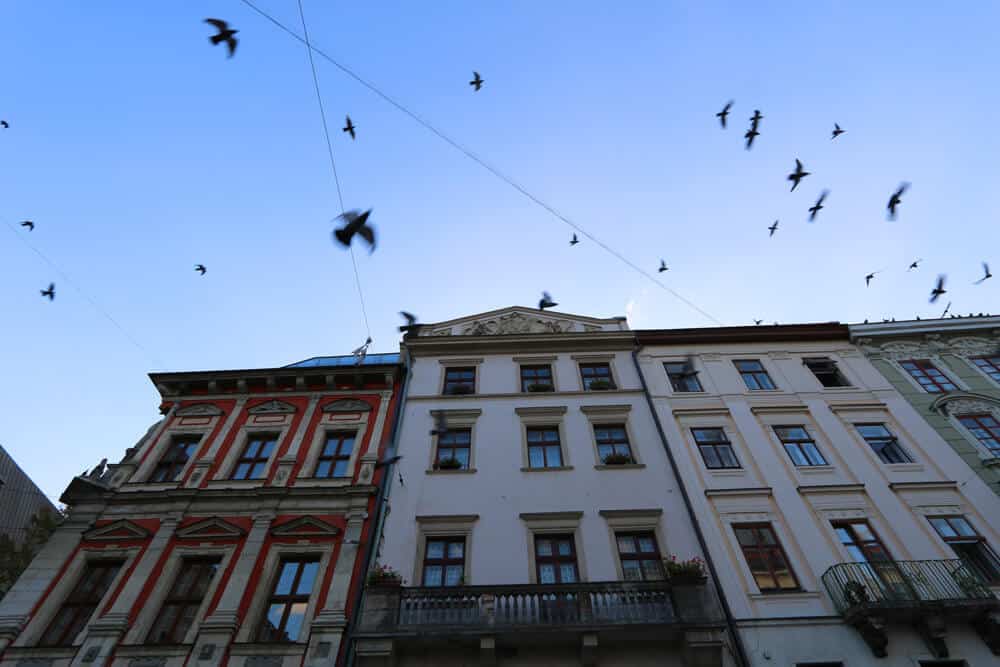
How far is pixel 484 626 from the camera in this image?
12352 millimetres

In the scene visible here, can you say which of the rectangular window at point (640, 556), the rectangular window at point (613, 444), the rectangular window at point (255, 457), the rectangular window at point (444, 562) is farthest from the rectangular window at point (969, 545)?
the rectangular window at point (255, 457)

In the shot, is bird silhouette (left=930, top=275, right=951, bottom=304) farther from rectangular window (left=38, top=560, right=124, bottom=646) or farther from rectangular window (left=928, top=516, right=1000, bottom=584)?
rectangular window (left=38, top=560, right=124, bottom=646)

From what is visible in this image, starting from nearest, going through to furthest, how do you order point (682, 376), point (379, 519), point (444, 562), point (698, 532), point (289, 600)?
point (289, 600) → point (444, 562) → point (698, 532) → point (379, 519) → point (682, 376)

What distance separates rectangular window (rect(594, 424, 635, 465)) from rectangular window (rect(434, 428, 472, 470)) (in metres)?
4.63

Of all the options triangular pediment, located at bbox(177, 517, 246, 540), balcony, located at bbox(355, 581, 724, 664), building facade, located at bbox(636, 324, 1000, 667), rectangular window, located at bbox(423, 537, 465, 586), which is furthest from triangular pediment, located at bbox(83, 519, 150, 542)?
building facade, located at bbox(636, 324, 1000, 667)

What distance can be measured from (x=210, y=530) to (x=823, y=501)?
18.8 m

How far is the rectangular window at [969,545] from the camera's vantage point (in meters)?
14.2

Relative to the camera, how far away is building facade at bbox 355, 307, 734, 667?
1246cm

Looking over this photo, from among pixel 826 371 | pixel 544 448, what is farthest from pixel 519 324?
pixel 826 371

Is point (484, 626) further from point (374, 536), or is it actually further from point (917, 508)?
point (917, 508)

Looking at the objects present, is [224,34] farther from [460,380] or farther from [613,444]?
[613,444]

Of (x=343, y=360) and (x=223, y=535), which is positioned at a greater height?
(x=343, y=360)

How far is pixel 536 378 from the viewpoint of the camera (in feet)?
70.3

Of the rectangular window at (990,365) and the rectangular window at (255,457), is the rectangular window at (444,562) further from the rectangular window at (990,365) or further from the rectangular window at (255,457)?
the rectangular window at (990,365)
